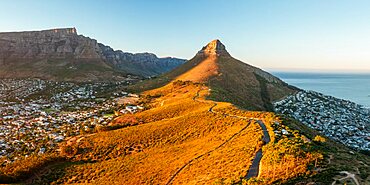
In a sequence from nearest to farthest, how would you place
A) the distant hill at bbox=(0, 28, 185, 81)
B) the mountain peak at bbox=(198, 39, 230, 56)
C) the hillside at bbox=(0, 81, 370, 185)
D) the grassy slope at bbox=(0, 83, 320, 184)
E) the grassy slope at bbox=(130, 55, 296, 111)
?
the hillside at bbox=(0, 81, 370, 185), the grassy slope at bbox=(0, 83, 320, 184), the grassy slope at bbox=(130, 55, 296, 111), the mountain peak at bbox=(198, 39, 230, 56), the distant hill at bbox=(0, 28, 185, 81)

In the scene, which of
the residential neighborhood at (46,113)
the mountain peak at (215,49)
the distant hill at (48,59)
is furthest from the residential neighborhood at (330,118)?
the distant hill at (48,59)

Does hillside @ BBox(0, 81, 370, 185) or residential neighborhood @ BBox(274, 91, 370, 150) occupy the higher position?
hillside @ BBox(0, 81, 370, 185)

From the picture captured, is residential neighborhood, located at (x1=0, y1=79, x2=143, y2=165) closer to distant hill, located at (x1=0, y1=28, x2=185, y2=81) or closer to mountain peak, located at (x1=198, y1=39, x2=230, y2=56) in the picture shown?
distant hill, located at (x1=0, y1=28, x2=185, y2=81)

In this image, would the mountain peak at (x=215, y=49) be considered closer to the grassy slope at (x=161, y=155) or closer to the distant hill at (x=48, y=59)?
the distant hill at (x=48, y=59)

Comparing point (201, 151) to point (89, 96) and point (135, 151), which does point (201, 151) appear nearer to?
point (135, 151)

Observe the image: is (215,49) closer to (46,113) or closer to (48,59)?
(46,113)

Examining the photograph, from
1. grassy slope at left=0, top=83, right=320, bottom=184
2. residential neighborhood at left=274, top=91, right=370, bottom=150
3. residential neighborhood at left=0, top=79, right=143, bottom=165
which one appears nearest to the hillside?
grassy slope at left=0, top=83, right=320, bottom=184

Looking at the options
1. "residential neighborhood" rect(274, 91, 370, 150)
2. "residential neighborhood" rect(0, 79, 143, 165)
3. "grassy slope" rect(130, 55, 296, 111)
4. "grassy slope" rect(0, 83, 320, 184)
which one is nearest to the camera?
"grassy slope" rect(0, 83, 320, 184)
